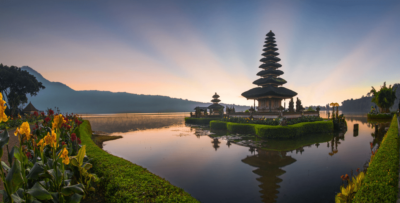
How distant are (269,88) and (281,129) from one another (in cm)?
1492

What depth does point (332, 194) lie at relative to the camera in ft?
19.3

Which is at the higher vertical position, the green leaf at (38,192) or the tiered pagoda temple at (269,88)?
the tiered pagoda temple at (269,88)

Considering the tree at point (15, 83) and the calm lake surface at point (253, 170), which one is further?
the tree at point (15, 83)

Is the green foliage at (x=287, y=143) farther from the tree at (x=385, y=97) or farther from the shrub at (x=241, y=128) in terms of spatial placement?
the tree at (x=385, y=97)

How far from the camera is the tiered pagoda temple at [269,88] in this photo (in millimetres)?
29531

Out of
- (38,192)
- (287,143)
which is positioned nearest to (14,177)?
(38,192)

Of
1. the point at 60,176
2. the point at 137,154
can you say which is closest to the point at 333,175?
the point at 60,176

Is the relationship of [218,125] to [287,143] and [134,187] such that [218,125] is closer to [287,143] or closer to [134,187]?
[287,143]

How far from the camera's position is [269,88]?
2977 cm

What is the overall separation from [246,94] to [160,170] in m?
26.0

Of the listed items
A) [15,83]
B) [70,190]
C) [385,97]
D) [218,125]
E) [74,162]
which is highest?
[15,83]

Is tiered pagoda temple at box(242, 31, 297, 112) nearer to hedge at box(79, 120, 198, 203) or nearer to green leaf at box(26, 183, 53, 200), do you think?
hedge at box(79, 120, 198, 203)

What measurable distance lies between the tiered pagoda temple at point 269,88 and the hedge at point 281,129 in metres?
8.65

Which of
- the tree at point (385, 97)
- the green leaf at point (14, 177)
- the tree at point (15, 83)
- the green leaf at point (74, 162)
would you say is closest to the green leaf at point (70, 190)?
the green leaf at point (14, 177)
